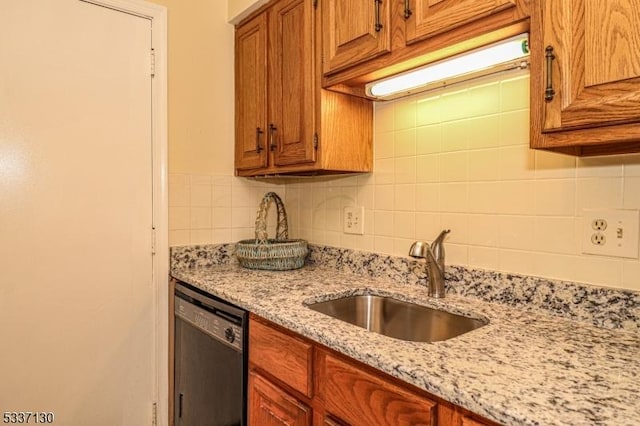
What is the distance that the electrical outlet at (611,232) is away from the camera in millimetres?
1039

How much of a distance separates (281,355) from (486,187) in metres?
0.84

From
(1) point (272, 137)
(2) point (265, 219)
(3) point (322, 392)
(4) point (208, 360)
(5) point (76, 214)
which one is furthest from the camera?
(2) point (265, 219)

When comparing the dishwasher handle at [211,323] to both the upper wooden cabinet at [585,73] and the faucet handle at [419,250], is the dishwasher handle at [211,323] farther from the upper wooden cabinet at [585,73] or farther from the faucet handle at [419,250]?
the upper wooden cabinet at [585,73]

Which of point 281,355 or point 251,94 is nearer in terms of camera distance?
point 281,355

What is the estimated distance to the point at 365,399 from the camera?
943 mm

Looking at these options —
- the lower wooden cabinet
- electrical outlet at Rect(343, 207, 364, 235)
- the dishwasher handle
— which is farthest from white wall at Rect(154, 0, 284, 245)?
the lower wooden cabinet

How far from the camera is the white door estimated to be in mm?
1595

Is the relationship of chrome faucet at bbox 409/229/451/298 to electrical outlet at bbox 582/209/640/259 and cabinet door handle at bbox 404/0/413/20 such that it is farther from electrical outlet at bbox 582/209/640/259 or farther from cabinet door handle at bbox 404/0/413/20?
cabinet door handle at bbox 404/0/413/20

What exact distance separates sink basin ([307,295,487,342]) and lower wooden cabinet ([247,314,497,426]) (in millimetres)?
215

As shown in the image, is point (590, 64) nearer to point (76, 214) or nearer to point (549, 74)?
point (549, 74)

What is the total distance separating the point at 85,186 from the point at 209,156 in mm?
569

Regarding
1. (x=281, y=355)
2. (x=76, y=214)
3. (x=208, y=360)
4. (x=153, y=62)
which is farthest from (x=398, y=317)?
(x=153, y=62)

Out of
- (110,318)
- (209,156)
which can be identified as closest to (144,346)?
(110,318)

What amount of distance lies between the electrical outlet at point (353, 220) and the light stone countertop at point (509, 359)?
0.45m
